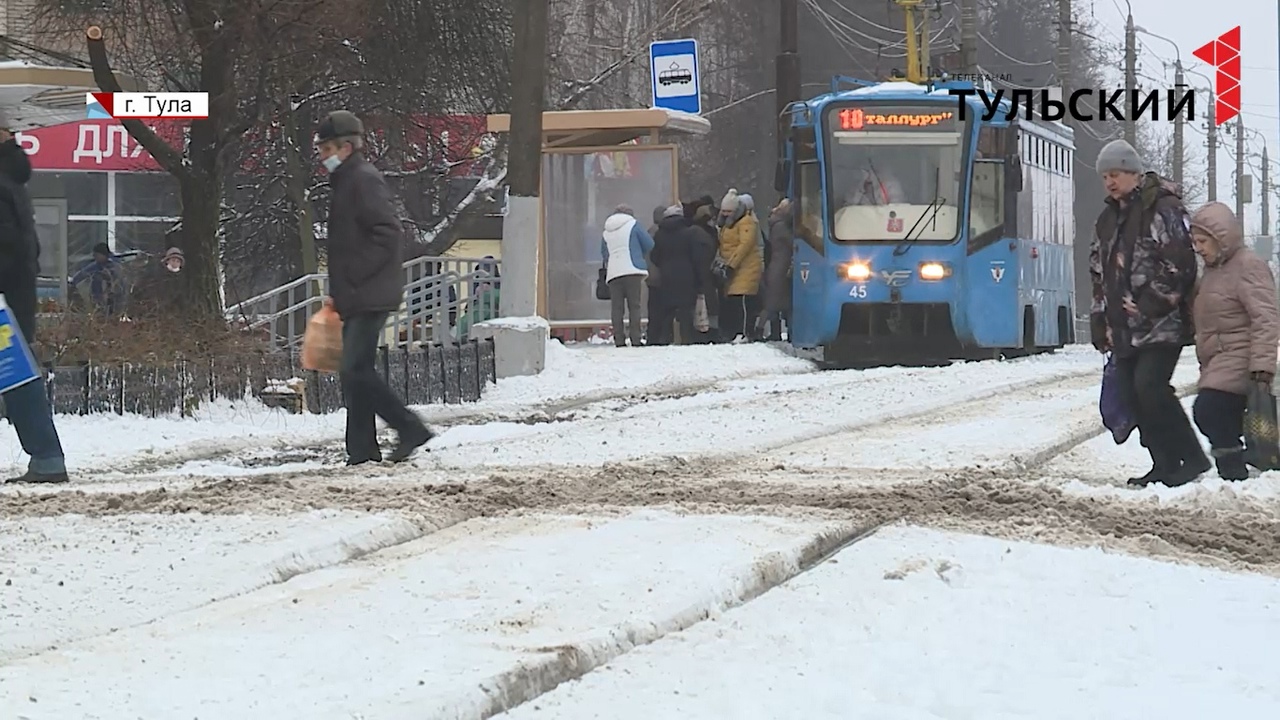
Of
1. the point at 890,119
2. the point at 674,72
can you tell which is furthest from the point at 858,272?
the point at 674,72

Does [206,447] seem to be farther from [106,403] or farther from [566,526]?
[566,526]

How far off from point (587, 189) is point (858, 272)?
3.31m

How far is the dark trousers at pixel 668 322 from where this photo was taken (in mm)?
24266

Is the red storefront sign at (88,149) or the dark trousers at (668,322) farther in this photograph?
the red storefront sign at (88,149)


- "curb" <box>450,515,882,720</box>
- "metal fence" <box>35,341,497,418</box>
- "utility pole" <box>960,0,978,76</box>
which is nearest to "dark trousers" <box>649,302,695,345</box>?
"metal fence" <box>35,341,497,418</box>

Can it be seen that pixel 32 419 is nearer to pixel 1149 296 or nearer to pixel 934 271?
pixel 1149 296

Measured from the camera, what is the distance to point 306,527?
308 inches

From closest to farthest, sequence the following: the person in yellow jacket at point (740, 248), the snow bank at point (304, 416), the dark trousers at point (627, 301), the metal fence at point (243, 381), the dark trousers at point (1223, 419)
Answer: the dark trousers at point (1223, 419)
the snow bank at point (304, 416)
the metal fence at point (243, 381)
the dark trousers at point (627, 301)
the person in yellow jacket at point (740, 248)

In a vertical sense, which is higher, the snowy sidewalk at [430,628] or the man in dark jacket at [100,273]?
the man in dark jacket at [100,273]

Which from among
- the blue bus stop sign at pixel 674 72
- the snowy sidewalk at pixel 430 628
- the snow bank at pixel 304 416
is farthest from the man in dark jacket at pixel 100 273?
the snowy sidewalk at pixel 430 628

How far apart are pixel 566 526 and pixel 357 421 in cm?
301

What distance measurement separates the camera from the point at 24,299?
1012 centimetres

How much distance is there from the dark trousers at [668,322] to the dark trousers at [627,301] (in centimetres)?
26

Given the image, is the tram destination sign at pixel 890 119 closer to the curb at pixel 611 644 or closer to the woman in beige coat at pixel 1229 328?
the woman in beige coat at pixel 1229 328
